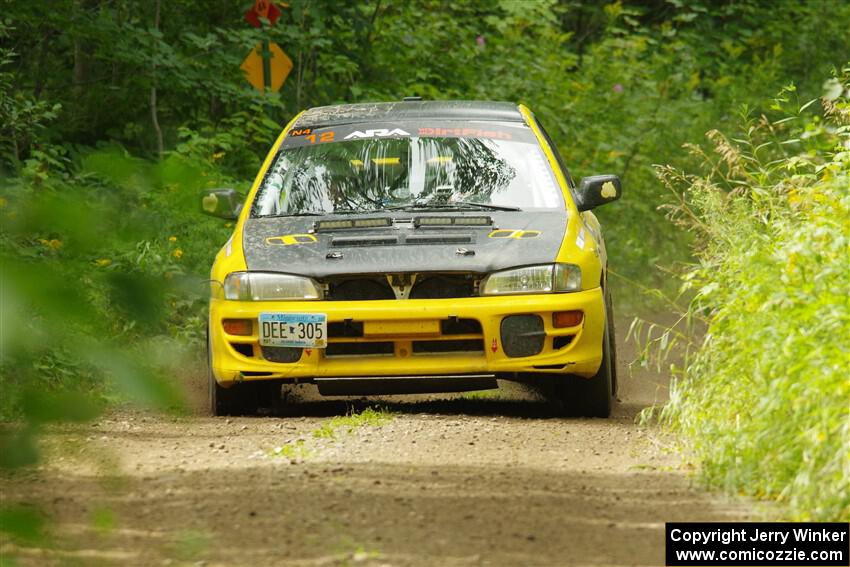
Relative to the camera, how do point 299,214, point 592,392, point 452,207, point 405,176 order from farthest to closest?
point 405,176 → point 299,214 → point 452,207 → point 592,392

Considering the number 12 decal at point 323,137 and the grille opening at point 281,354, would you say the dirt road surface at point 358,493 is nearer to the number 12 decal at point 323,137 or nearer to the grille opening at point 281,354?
the grille opening at point 281,354

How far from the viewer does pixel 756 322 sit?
17.6 ft

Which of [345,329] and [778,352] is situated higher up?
[778,352]

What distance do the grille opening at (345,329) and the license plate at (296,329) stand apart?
7cm

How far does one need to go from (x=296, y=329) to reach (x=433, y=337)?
0.67m

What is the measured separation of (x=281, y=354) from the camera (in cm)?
705

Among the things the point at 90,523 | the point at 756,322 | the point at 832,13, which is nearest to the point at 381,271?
the point at 756,322

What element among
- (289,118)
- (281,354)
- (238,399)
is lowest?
(238,399)

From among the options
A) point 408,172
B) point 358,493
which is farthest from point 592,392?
point 358,493

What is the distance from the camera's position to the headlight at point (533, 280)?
6.93 metres

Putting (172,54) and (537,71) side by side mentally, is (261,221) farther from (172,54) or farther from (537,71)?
(537,71)

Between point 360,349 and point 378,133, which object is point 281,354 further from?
point 378,133

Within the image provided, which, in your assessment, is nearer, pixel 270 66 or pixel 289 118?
pixel 270 66

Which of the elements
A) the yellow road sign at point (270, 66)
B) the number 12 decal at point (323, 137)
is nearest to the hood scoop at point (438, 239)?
the number 12 decal at point (323, 137)
